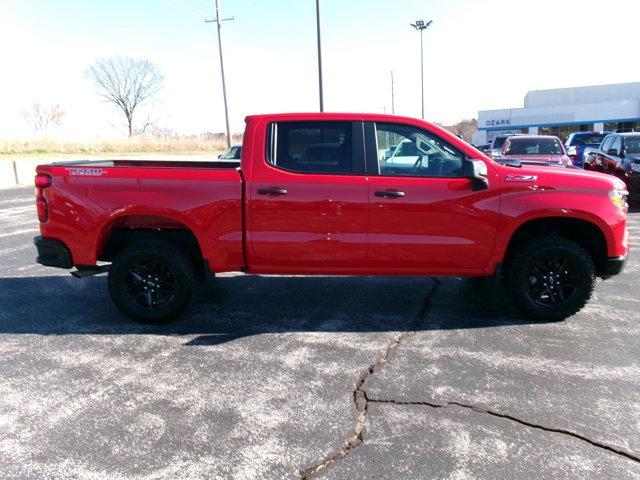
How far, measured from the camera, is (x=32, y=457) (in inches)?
111

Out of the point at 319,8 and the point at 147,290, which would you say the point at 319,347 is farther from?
the point at 319,8

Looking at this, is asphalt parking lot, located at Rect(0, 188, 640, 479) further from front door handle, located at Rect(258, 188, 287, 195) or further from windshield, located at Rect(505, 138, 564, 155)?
windshield, located at Rect(505, 138, 564, 155)

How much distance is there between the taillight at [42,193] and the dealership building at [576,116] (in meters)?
57.8

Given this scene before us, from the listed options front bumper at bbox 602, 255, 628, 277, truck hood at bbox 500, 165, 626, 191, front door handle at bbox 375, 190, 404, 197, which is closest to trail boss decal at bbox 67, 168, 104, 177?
front door handle at bbox 375, 190, 404, 197

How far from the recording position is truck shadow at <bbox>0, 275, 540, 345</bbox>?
4.79 m

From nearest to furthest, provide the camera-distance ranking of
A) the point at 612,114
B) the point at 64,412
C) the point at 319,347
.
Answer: the point at 64,412, the point at 319,347, the point at 612,114

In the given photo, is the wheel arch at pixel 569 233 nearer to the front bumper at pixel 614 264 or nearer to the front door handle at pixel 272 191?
the front bumper at pixel 614 264

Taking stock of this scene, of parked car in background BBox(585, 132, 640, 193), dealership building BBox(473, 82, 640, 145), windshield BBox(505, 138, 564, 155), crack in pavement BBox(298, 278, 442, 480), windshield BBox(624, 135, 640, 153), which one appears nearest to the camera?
crack in pavement BBox(298, 278, 442, 480)

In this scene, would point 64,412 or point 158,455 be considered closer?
point 158,455

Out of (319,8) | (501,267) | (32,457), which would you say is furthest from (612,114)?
(32,457)

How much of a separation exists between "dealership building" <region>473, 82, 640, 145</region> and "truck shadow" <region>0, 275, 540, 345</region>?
55639 millimetres

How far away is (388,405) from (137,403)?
1.70m

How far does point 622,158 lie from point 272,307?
34.4ft

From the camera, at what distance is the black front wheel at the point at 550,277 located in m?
4.68
